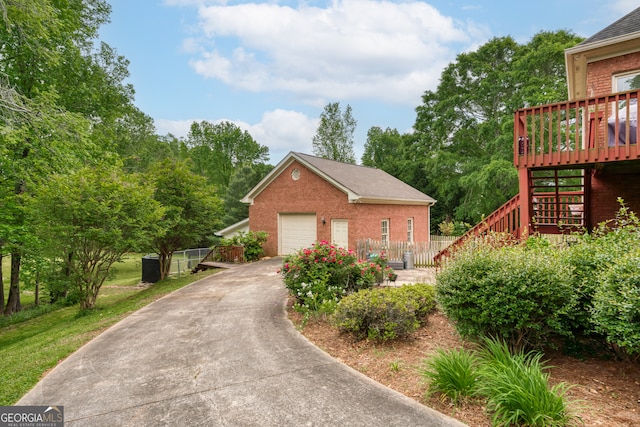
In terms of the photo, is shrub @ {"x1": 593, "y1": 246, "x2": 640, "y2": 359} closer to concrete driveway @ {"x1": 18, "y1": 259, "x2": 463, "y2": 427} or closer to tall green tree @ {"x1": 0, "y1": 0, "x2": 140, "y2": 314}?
concrete driveway @ {"x1": 18, "y1": 259, "x2": 463, "y2": 427}

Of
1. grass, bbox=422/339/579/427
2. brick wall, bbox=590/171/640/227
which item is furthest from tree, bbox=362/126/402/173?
grass, bbox=422/339/579/427

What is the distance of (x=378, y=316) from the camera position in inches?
213

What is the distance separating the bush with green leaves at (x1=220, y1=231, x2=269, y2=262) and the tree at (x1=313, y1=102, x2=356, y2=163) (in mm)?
22238

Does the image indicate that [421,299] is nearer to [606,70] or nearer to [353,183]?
[606,70]

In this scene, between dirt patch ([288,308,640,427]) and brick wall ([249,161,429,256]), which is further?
brick wall ([249,161,429,256])

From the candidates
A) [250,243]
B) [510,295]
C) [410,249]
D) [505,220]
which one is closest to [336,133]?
[250,243]

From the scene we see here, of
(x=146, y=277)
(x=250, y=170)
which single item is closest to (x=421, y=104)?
(x=250, y=170)

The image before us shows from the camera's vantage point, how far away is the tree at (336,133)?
38094 mm

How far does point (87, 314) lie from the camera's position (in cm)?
995

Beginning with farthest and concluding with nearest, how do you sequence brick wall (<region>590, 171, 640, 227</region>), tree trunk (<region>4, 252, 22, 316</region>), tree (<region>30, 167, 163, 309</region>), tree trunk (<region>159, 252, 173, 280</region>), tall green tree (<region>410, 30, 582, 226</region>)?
tall green tree (<region>410, 30, 582, 226</region>), tree trunk (<region>159, 252, 173, 280</region>), tree trunk (<region>4, 252, 22, 316</region>), tree (<region>30, 167, 163, 309</region>), brick wall (<region>590, 171, 640, 227</region>)

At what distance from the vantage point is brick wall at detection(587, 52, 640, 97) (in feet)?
Result: 26.5

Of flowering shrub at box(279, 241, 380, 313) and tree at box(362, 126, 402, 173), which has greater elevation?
tree at box(362, 126, 402, 173)

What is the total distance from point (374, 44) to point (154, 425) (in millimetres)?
19111

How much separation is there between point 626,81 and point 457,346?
319 inches
